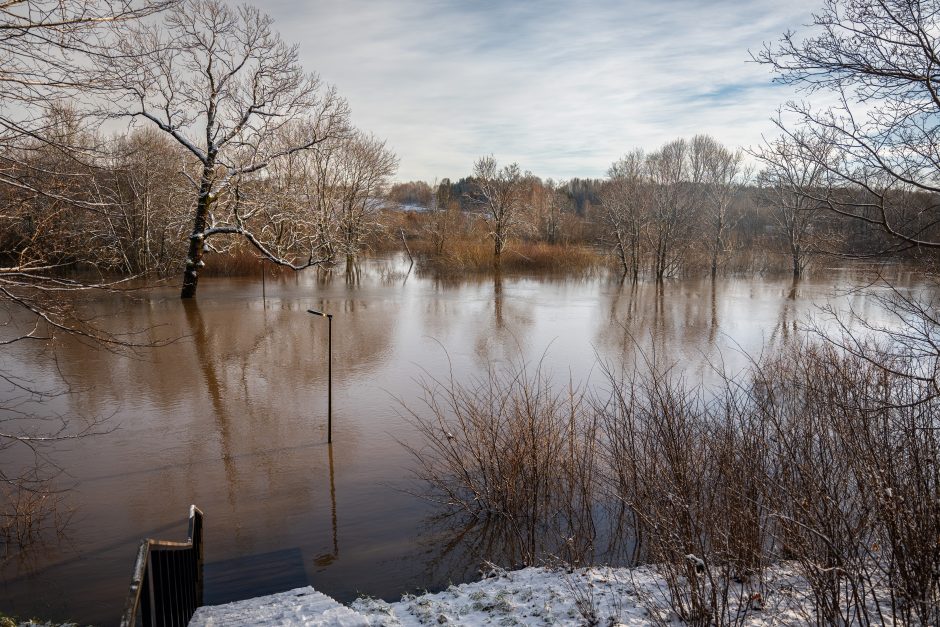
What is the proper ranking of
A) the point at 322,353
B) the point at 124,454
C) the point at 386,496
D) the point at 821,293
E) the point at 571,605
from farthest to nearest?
the point at 821,293, the point at 322,353, the point at 124,454, the point at 386,496, the point at 571,605

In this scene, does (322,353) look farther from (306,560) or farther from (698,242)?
(698,242)

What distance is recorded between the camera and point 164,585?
12.9ft

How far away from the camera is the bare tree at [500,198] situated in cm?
4156

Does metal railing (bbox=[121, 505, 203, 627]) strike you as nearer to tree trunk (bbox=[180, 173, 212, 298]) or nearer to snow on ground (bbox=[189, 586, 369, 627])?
snow on ground (bbox=[189, 586, 369, 627])

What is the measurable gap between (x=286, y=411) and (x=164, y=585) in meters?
7.33

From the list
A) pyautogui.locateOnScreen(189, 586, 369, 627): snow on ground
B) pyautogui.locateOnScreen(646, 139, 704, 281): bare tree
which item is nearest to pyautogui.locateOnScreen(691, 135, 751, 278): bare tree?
pyautogui.locateOnScreen(646, 139, 704, 281): bare tree

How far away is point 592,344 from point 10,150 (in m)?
13.4

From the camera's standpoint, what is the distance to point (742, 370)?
13.3 m

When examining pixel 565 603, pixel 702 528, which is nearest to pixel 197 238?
pixel 565 603

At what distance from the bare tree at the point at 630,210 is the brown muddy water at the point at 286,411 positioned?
10833 mm

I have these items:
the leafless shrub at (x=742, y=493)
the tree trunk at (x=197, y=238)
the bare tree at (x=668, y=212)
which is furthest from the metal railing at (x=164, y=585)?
the bare tree at (x=668, y=212)

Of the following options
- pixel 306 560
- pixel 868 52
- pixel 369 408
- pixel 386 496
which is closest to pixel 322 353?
pixel 369 408

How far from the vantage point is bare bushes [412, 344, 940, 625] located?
404 cm

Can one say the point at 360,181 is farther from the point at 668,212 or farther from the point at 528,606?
the point at 528,606
